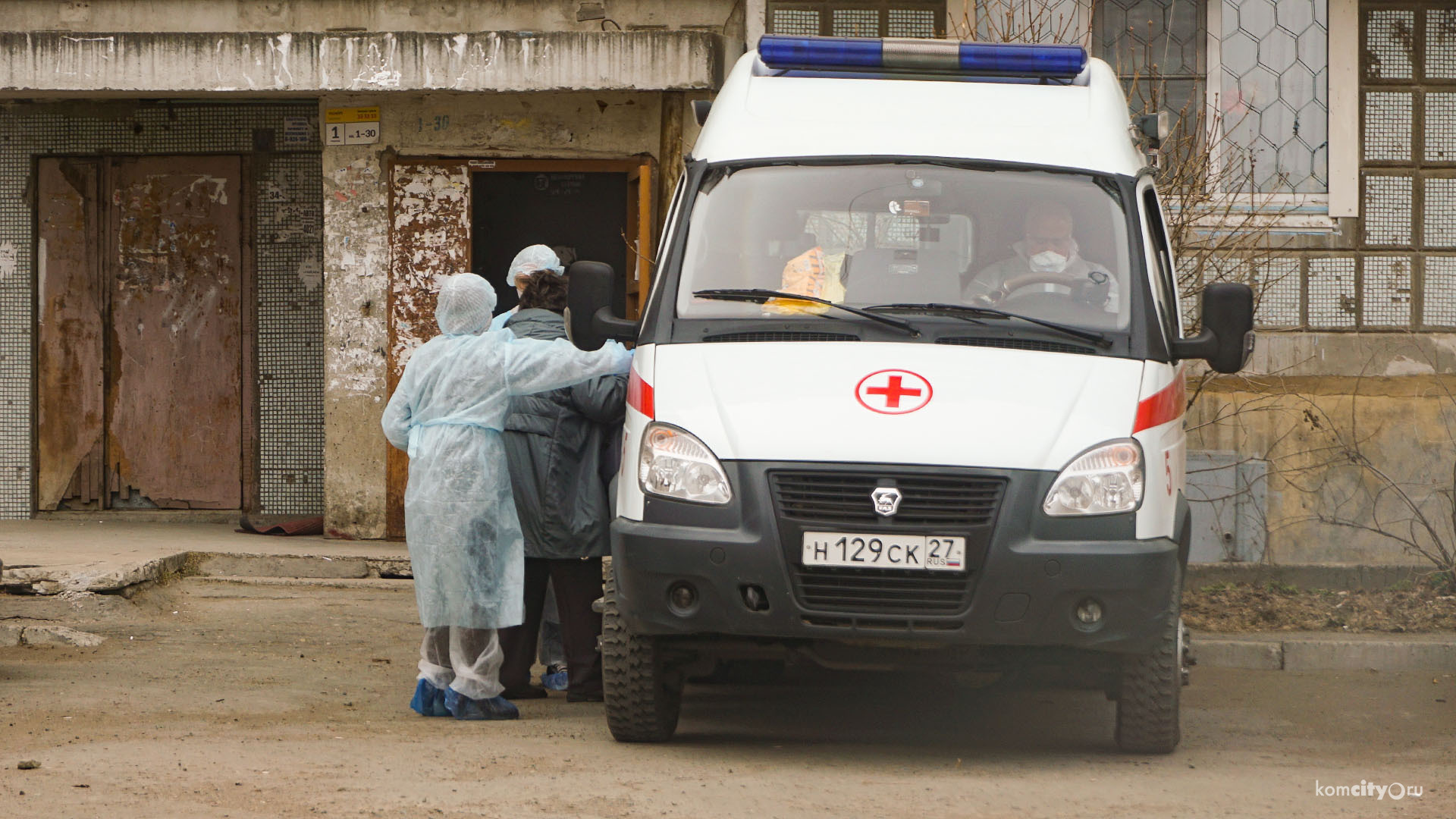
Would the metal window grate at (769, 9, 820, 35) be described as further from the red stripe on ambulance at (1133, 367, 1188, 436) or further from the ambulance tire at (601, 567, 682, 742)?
the ambulance tire at (601, 567, 682, 742)

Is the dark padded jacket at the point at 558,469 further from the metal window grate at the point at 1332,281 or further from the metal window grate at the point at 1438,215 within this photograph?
the metal window grate at the point at 1438,215

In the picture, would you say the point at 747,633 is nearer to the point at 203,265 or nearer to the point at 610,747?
the point at 610,747

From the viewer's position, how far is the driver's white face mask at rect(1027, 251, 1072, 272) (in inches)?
225

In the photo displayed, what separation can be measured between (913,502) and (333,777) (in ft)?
6.29

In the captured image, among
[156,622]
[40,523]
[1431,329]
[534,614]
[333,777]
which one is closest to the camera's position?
[333,777]

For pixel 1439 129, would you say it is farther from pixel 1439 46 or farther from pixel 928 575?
pixel 928 575

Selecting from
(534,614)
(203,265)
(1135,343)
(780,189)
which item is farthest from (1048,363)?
(203,265)

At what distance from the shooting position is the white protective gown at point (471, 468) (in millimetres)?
6188

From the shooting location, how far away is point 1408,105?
10.2m

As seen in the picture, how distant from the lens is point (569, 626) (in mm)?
6621

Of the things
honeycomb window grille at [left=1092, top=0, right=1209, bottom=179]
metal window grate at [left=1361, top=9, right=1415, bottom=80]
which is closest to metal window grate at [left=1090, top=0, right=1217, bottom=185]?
honeycomb window grille at [left=1092, top=0, right=1209, bottom=179]

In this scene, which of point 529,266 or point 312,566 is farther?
point 312,566

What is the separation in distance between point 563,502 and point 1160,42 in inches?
224

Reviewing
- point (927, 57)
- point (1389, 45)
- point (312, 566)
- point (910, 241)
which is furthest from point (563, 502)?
point (1389, 45)
